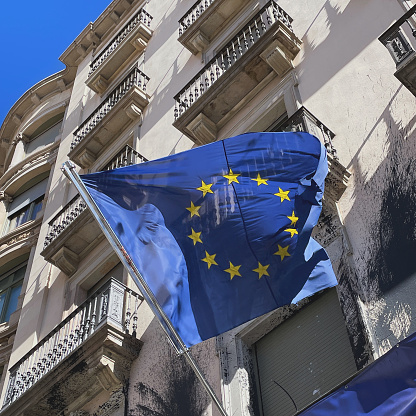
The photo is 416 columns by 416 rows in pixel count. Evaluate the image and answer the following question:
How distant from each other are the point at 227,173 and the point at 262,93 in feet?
17.9

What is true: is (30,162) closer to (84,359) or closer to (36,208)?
(36,208)

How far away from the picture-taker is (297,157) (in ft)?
30.6

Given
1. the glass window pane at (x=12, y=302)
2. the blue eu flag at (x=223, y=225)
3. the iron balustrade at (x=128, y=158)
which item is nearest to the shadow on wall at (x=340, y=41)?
the blue eu flag at (x=223, y=225)

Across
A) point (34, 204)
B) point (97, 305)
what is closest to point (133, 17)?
point (34, 204)

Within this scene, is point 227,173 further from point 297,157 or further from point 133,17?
point 133,17

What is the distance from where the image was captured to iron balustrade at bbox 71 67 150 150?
63.0 feet

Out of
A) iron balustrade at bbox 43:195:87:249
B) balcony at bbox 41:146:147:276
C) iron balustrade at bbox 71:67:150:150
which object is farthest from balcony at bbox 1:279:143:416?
iron balustrade at bbox 71:67:150:150

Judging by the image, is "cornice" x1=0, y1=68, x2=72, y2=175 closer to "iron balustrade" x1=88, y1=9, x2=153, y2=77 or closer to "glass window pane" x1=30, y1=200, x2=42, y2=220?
"iron balustrade" x1=88, y1=9, x2=153, y2=77

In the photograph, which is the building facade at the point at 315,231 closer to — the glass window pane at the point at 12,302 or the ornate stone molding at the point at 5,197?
the glass window pane at the point at 12,302

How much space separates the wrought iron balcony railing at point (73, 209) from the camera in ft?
52.5

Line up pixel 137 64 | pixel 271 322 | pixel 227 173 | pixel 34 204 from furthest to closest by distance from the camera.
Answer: pixel 34 204
pixel 137 64
pixel 271 322
pixel 227 173

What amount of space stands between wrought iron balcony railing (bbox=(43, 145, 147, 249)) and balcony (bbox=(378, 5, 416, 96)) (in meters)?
6.98

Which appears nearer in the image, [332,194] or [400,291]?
[400,291]

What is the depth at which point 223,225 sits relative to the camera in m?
8.73
